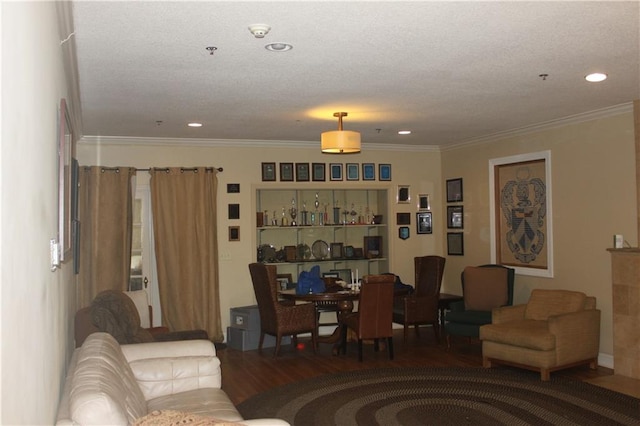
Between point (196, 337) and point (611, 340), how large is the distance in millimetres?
4063

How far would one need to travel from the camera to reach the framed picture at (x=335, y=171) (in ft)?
27.8

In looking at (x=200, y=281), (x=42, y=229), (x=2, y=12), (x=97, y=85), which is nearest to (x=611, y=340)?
(x=200, y=281)

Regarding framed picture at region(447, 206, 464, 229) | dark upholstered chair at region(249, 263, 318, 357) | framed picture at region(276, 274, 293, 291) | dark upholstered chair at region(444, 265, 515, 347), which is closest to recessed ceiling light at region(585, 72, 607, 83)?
dark upholstered chair at region(444, 265, 515, 347)

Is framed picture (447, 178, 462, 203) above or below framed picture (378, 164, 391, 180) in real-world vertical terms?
below

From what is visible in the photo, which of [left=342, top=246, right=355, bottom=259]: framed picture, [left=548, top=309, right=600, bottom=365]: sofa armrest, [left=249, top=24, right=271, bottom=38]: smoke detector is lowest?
[left=548, top=309, right=600, bottom=365]: sofa armrest

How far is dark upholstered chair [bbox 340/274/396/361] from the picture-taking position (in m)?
6.53

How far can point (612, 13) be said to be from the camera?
130 inches

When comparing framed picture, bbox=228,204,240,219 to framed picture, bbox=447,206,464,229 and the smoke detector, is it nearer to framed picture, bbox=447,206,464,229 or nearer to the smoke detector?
framed picture, bbox=447,206,464,229

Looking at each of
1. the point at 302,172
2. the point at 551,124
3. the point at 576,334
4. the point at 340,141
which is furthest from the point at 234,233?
the point at 576,334

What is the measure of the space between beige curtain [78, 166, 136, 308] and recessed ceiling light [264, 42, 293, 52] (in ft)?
13.5

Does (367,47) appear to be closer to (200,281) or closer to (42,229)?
(42,229)

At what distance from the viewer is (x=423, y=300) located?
739 centimetres

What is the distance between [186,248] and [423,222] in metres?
3.38

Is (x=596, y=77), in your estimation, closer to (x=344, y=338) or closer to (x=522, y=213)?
(x=522, y=213)
